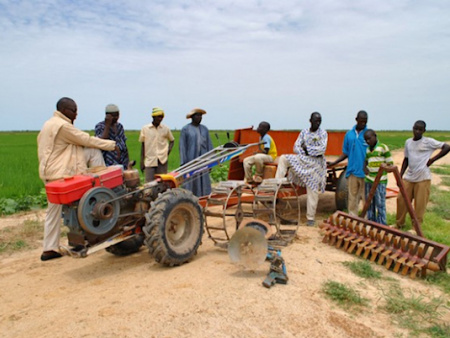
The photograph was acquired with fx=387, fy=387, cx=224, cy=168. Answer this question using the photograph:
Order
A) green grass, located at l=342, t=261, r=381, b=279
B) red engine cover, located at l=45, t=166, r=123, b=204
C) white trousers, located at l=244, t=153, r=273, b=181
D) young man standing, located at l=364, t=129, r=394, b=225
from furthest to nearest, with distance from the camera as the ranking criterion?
white trousers, located at l=244, t=153, r=273, b=181, young man standing, located at l=364, t=129, r=394, b=225, green grass, located at l=342, t=261, r=381, b=279, red engine cover, located at l=45, t=166, r=123, b=204

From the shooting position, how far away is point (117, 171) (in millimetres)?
4410

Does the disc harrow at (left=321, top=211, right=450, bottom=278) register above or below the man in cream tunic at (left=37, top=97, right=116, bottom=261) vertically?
below

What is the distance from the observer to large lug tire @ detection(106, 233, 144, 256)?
5.10 metres

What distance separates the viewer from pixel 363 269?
14.6 ft

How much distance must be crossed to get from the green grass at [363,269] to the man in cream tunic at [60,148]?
3211mm

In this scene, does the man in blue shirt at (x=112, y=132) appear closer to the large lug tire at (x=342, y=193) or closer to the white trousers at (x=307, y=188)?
the white trousers at (x=307, y=188)

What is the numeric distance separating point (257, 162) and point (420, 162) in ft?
8.56

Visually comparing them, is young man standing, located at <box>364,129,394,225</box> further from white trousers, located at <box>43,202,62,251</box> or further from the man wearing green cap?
white trousers, located at <box>43,202,62,251</box>

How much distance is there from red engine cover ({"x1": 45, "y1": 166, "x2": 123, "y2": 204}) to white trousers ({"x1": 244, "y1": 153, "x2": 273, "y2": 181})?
3.05 m

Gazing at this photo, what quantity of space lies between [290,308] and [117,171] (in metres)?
2.38

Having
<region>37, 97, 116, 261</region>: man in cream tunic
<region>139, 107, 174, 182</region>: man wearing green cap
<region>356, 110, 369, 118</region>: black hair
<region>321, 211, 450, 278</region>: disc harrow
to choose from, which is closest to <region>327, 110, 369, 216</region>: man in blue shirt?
<region>356, 110, 369, 118</region>: black hair

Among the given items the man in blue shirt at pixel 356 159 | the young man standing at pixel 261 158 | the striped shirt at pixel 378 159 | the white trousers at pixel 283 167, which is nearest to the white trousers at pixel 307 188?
the white trousers at pixel 283 167

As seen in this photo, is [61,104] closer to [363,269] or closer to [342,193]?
[363,269]

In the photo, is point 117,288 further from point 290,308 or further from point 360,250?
point 360,250
